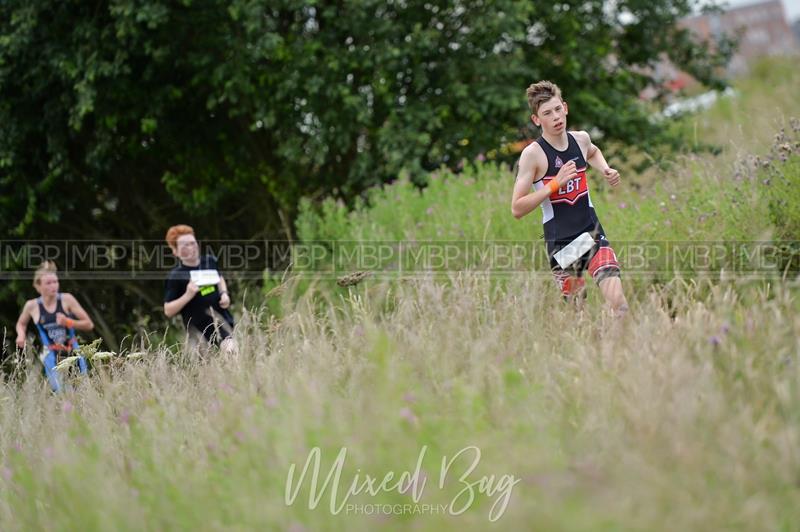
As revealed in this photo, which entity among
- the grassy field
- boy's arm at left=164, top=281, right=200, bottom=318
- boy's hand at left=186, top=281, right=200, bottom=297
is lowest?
the grassy field

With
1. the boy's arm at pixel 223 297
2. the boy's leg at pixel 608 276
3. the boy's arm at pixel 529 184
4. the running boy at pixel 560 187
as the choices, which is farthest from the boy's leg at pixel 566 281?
the boy's arm at pixel 223 297

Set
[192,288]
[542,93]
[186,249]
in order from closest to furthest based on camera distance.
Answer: [542,93]
[192,288]
[186,249]

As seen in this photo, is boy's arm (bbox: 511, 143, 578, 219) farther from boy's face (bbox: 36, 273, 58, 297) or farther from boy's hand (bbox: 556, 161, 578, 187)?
boy's face (bbox: 36, 273, 58, 297)

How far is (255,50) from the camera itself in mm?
12320

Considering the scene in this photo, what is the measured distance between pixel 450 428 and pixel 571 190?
2.68m

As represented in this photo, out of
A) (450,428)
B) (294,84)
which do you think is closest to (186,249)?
(294,84)

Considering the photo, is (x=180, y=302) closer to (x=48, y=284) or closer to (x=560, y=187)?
(x=48, y=284)

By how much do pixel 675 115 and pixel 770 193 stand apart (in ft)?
27.0

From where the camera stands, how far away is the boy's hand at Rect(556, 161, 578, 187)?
18.0 ft

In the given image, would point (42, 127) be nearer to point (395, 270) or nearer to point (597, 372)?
point (395, 270)

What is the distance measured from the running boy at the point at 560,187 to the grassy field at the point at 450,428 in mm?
521

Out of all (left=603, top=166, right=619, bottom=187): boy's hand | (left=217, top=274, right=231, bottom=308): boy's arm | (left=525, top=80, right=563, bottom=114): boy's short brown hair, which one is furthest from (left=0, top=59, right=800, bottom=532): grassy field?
(left=217, top=274, right=231, bottom=308): boy's arm

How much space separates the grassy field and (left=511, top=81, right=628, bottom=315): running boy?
521mm

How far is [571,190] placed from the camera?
5.88m
